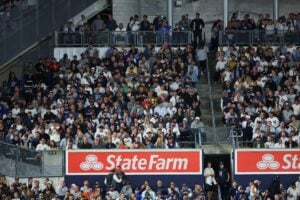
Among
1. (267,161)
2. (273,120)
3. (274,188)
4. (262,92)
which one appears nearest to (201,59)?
(262,92)

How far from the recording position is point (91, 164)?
47656 millimetres

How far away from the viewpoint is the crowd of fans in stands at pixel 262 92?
4803 cm

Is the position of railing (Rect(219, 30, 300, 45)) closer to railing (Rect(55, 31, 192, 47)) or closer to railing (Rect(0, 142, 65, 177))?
railing (Rect(55, 31, 192, 47))

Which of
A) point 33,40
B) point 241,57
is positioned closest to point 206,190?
point 241,57

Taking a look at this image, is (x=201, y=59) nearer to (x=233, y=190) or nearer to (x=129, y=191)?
(x=233, y=190)

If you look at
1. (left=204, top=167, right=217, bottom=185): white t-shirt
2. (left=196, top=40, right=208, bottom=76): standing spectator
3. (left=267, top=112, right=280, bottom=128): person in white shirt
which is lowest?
(left=204, top=167, right=217, bottom=185): white t-shirt

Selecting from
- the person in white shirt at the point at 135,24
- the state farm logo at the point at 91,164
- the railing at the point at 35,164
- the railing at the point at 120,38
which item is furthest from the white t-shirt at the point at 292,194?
the person in white shirt at the point at 135,24

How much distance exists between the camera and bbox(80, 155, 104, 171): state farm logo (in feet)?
156

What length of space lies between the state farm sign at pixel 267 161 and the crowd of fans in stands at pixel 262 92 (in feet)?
1.11

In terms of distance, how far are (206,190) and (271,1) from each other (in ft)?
51.5

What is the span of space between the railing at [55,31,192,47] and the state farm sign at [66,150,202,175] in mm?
8746

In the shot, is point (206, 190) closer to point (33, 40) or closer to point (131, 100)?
point (131, 100)

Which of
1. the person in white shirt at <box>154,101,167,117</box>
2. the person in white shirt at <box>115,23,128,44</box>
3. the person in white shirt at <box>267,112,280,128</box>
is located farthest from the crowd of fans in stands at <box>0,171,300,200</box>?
Result: the person in white shirt at <box>115,23,128,44</box>

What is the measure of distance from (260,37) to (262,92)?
18.6ft
